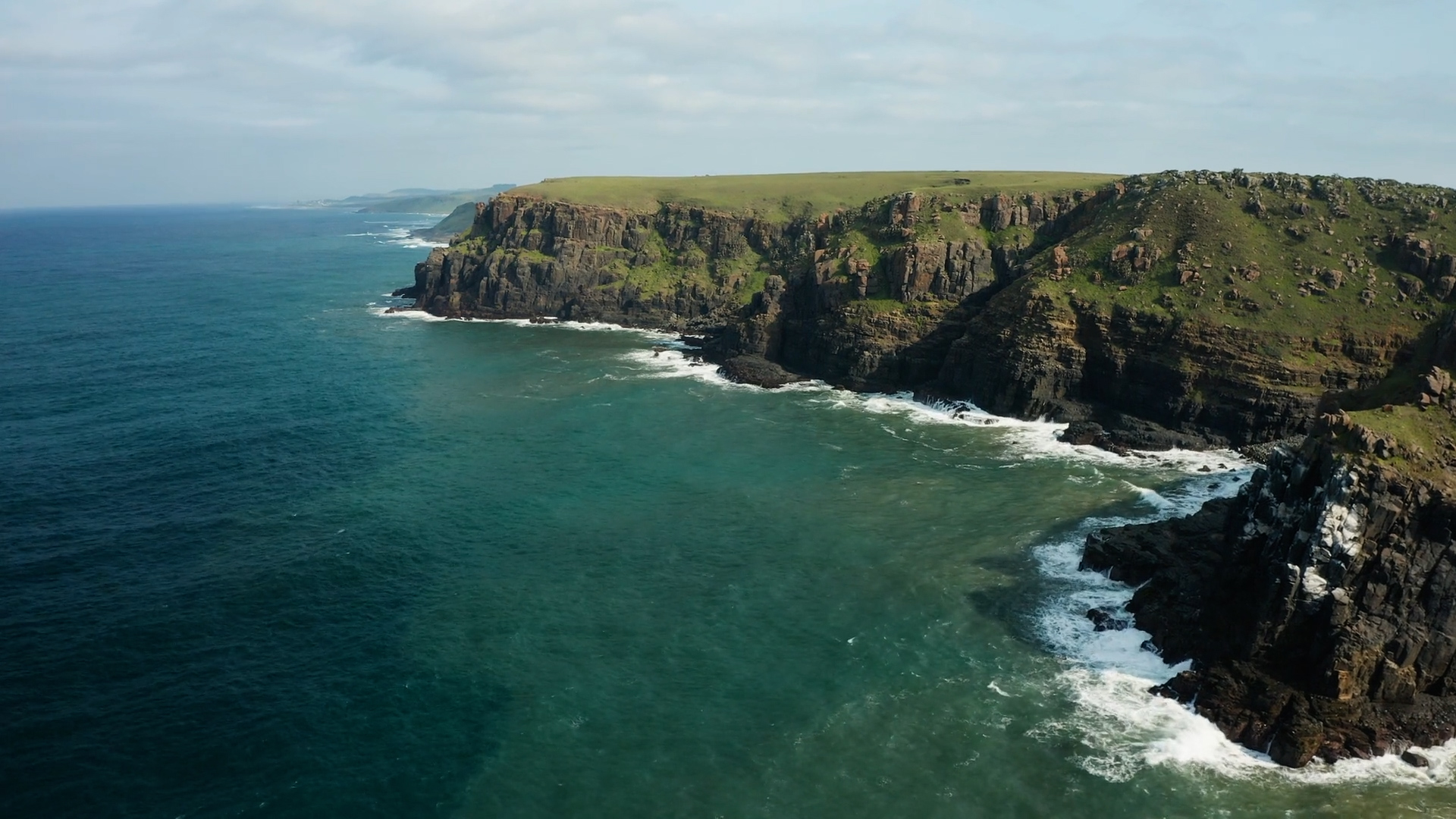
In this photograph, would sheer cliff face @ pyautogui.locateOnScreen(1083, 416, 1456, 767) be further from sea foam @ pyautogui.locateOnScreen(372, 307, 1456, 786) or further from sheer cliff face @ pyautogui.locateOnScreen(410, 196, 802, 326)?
sheer cliff face @ pyautogui.locateOnScreen(410, 196, 802, 326)

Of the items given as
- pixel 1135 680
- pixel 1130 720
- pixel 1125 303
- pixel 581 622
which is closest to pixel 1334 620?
pixel 1135 680

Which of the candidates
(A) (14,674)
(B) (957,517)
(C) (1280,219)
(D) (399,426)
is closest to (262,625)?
(A) (14,674)

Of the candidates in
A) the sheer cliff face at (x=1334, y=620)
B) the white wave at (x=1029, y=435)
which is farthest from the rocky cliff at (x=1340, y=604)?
the white wave at (x=1029, y=435)

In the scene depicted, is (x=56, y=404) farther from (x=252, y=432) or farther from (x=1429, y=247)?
(x=1429, y=247)

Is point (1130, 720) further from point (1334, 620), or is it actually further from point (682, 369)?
point (682, 369)

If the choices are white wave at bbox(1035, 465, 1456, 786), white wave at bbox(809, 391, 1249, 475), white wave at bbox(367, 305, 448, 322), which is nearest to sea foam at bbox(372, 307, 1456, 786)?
white wave at bbox(1035, 465, 1456, 786)

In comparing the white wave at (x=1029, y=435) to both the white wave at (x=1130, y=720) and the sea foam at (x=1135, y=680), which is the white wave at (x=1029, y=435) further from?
the white wave at (x=1130, y=720)

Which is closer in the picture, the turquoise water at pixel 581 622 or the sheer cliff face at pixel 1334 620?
the turquoise water at pixel 581 622
